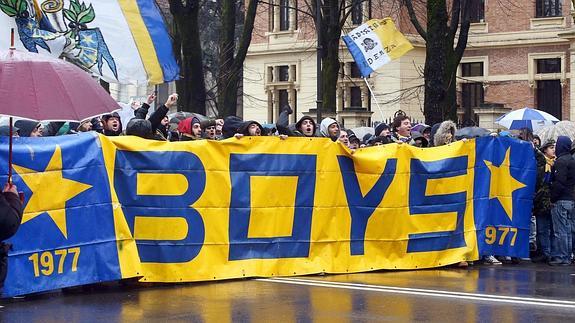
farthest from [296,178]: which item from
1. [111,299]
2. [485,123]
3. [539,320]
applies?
[485,123]

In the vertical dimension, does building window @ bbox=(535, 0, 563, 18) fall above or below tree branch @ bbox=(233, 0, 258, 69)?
above

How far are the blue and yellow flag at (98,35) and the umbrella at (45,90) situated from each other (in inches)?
113

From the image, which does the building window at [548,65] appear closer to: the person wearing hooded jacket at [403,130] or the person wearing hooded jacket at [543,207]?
the person wearing hooded jacket at [543,207]

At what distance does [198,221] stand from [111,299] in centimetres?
159

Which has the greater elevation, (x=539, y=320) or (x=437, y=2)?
(x=437, y=2)

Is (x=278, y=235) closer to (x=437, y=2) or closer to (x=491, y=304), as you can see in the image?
(x=491, y=304)

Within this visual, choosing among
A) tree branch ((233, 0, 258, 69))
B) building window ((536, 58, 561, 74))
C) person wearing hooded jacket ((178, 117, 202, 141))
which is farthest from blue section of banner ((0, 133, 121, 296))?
building window ((536, 58, 561, 74))

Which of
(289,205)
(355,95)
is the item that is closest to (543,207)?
(289,205)

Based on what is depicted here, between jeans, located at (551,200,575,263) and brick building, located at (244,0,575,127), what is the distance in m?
37.3

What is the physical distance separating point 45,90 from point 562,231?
350 inches

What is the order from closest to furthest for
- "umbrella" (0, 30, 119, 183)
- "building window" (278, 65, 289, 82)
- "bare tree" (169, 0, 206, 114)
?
"umbrella" (0, 30, 119, 183)
"bare tree" (169, 0, 206, 114)
"building window" (278, 65, 289, 82)

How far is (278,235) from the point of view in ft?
42.3

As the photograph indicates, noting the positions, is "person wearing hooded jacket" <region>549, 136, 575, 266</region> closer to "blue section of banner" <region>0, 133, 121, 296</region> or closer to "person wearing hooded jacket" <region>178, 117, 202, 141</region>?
"person wearing hooded jacket" <region>178, 117, 202, 141</region>

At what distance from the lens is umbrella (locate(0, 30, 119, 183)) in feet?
26.0
